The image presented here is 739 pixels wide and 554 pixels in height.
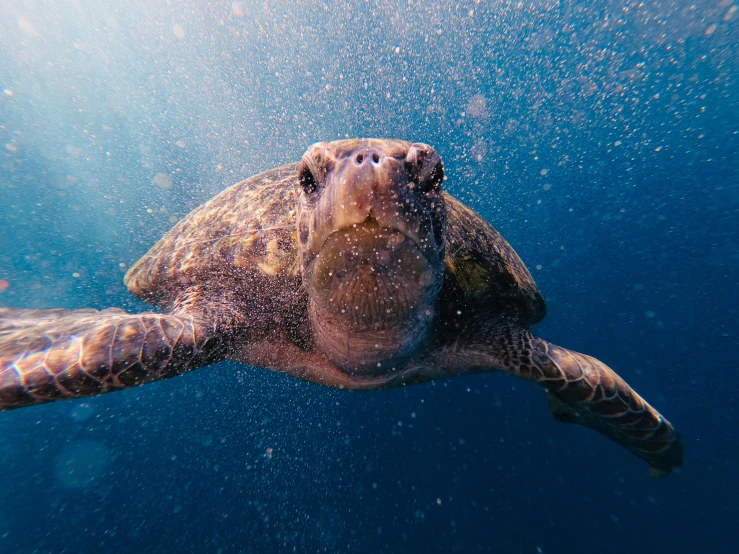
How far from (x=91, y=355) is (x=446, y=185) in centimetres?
3475

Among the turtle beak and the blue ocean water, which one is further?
the blue ocean water

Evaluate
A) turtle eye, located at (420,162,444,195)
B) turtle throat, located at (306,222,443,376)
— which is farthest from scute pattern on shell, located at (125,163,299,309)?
turtle eye, located at (420,162,444,195)

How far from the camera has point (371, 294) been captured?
5.91ft

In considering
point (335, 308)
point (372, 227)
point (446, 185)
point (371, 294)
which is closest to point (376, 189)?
point (372, 227)

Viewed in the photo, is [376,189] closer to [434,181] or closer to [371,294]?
[434,181]

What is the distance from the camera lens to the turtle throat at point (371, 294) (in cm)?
146

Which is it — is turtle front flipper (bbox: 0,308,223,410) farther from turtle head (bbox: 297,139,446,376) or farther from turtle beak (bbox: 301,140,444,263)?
turtle beak (bbox: 301,140,444,263)

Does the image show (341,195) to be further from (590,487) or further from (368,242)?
(590,487)

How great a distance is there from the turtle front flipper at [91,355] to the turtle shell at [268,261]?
2.30 feet

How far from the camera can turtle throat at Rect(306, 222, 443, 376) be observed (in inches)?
57.6

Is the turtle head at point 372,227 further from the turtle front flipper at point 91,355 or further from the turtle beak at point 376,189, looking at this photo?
the turtle front flipper at point 91,355

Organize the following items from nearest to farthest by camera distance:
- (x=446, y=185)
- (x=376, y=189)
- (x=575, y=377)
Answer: (x=376, y=189) < (x=575, y=377) < (x=446, y=185)

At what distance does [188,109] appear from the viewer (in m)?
41.3

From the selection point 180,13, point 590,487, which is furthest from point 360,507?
point 180,13
